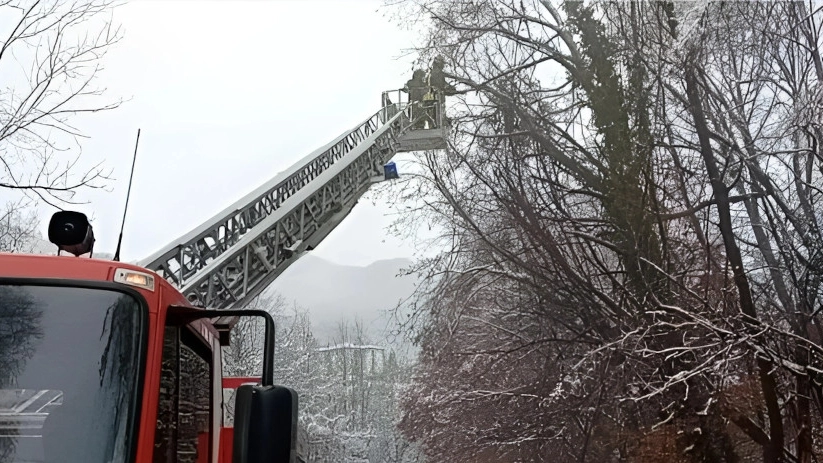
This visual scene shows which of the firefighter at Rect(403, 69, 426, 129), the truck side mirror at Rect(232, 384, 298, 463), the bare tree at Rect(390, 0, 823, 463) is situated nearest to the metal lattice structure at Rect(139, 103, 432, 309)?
the firefighter at Rect(403, 69, 426, 129)

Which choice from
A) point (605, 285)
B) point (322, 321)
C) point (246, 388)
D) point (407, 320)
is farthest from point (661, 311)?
point (322, 321)

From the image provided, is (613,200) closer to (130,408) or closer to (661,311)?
(661,311)

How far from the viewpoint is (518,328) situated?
997 centimetres

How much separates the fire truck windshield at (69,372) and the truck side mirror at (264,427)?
14.6 inches

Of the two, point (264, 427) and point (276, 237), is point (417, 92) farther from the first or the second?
point (264, 427)

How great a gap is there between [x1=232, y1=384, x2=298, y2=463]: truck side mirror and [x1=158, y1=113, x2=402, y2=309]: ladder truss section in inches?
230

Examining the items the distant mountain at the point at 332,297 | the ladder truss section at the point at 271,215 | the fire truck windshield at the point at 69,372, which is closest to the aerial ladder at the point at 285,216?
the ladder truss section at the point at 271,215

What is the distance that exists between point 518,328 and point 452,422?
7.31 ft

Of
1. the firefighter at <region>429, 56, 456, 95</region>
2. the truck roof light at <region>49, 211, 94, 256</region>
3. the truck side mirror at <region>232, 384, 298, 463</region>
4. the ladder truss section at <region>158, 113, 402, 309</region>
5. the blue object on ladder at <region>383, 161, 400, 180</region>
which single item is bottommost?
the truck side mirror at <region>232, 384, 298, 463</region>

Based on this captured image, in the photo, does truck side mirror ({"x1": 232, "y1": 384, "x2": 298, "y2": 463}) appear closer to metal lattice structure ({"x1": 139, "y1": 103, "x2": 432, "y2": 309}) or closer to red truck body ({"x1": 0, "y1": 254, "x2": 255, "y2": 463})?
red truck body ({"x1": 0, "y1": 254, "x2": 255, "y2": 463})

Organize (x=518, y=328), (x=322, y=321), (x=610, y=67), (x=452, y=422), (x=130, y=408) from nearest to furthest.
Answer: (x=130, y=408) < (x=610, y=67) < (x=518, y=328) < (x=452, y=422) < (x=322, y=321)

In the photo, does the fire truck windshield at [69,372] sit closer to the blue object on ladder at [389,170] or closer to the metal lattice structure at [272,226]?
the metal lattice structure at [272,226]

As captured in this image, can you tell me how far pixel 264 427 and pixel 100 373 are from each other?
594 millimetres

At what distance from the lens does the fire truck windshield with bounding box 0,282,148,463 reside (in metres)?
2.49
